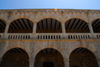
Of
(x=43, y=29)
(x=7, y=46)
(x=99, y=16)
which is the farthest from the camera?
(x=43, y=29)

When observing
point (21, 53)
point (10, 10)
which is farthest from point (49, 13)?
point (21, 53)

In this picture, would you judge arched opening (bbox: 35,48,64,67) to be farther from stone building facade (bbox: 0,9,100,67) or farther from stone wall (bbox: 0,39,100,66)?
stone wall (bbox: 0,39,100,66)

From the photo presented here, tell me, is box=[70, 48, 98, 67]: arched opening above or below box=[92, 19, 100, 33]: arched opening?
below

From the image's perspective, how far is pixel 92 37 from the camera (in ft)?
27.3

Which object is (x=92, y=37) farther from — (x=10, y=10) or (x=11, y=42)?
(x=10, y=10)

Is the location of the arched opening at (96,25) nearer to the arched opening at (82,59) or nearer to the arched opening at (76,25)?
the arched opening at (76,25)

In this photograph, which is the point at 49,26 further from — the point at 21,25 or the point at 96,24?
the point at 96,24

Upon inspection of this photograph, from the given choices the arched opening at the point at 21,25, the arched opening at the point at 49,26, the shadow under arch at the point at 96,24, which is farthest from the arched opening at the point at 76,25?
the arched opening at the point at 21,25

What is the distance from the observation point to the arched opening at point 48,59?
34.1ft

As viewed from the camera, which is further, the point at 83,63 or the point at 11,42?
the point at 83,63

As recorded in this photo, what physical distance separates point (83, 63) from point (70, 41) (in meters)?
3.99

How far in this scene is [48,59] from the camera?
34.8 feet

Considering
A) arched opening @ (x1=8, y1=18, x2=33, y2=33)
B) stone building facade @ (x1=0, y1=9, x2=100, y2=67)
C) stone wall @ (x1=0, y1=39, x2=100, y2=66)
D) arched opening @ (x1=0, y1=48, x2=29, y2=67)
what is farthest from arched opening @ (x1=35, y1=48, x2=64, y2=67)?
arched opening @ (x1=8, y1=18, x2=33, y2=33)

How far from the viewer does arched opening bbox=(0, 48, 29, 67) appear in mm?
10281
